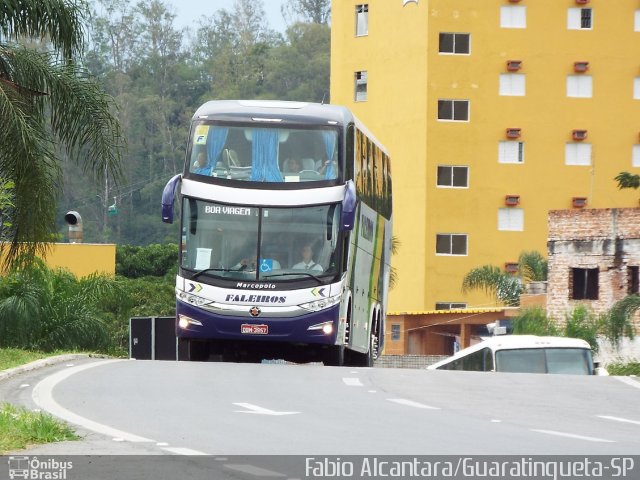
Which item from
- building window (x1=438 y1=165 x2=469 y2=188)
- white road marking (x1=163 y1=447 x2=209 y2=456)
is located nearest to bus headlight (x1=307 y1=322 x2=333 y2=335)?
white road marking (x1=163 y1=447 x2=209 y2=456)

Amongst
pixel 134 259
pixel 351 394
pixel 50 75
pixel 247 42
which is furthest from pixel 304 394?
pixel 247 42

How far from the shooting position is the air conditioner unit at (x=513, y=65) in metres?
81.9

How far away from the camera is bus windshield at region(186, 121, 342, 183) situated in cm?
2662

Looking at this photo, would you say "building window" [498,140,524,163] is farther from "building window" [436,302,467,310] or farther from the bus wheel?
the bus wheel

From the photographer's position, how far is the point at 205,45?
14362 centimetres

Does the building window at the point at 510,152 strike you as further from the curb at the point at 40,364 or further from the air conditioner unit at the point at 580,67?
the curb at the point at 40,364

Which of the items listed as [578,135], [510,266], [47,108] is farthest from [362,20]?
[47,108]

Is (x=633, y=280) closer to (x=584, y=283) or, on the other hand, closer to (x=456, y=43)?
(x=584, y=283)

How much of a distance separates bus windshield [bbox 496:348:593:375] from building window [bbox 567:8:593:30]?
173 ft

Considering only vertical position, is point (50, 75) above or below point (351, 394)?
above

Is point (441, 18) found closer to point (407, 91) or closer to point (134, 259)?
point (407, 91)

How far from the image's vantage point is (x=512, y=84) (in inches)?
3238

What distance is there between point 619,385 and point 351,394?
4480 millimetres

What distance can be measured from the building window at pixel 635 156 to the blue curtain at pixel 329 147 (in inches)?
Answer: 2305
